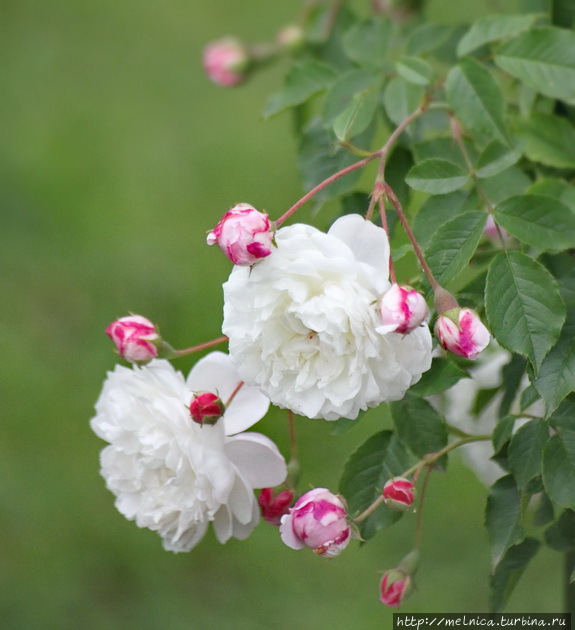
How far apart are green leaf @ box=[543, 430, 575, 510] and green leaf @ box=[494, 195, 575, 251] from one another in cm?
13

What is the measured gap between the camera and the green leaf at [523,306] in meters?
0.54

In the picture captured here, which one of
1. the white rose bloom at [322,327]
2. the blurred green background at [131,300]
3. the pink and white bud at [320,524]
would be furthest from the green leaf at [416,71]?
the blurred green background at [131,300]

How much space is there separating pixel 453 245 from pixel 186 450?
0.22 metres

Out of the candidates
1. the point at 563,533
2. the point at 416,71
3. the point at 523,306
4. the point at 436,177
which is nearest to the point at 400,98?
the point at 416,71

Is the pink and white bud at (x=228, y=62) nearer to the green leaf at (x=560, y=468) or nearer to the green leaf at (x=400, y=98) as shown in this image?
the green leaf at (x=400, y=98)

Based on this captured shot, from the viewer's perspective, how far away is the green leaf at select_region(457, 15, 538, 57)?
0.74 metres

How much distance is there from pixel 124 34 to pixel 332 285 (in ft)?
6.78

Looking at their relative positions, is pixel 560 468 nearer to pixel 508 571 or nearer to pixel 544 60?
pixel 508 571

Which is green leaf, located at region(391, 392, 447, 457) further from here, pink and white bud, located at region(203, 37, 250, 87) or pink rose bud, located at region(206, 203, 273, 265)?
pink and white bud, located at region(203, 37, 250, 87)

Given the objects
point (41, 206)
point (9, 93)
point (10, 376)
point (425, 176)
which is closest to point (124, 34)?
point (9, 93)

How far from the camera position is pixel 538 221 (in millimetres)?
606

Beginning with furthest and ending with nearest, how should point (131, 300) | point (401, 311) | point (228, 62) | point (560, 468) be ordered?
point (131, 300), point (228, 62), point (560, 468), point (401, 311)

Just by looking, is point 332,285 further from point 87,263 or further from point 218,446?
point 87,263

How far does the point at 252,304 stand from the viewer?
519mm
